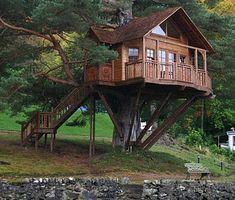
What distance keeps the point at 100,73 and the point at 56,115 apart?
3.64m

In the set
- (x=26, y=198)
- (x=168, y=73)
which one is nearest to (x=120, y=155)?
(x=168, y=73)

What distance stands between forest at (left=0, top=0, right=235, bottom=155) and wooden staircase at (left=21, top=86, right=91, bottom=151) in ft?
3.05

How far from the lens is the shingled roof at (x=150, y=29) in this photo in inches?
976

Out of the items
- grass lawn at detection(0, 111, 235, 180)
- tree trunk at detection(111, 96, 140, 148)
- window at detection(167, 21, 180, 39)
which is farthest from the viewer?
tree trunk at detection(111, 96, 140, 148)

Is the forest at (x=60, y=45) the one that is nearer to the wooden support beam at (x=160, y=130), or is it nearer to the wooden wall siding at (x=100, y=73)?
the wooden wall siding at (x=100, y=73)

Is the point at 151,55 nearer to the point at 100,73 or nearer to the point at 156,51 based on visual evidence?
the point at 156,51

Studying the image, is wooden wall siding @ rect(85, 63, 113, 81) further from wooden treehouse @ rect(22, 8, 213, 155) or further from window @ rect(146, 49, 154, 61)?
window @ rect(146, 49, 154, 61)

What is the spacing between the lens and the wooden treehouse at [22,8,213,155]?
80.1ft

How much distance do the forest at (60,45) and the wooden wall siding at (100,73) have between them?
0.71 m

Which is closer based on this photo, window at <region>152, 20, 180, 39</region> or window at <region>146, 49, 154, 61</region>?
window at <region>146, 49, 154, 61</region>

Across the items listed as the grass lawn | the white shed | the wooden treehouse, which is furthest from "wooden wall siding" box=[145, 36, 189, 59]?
the white shed

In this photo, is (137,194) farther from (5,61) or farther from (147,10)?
(147,10)

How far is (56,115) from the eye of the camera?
87.7 ft

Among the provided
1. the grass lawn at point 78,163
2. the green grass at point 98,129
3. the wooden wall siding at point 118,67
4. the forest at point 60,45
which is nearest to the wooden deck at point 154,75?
the wooden wall siding at point 118,67
